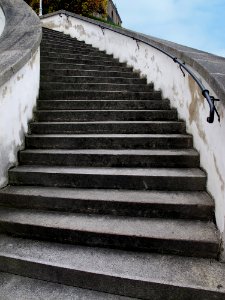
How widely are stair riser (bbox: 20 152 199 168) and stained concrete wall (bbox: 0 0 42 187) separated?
0.94 feet

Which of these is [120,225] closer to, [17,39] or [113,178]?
[113,178]

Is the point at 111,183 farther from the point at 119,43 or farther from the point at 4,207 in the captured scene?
the point at 119,43

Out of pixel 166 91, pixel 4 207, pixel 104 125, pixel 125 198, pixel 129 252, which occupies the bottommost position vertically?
pixel 129 252

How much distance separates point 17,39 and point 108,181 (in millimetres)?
2430

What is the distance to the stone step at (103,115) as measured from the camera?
13.3ft

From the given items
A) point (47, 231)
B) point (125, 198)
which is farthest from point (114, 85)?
point (47, 231)

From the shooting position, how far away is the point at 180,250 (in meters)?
2.31

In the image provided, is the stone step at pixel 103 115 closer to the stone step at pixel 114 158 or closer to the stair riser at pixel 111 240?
the stone step at pixel 114 158

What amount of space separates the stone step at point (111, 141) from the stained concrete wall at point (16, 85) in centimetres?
28

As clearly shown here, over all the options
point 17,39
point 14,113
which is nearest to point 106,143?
point 14,113

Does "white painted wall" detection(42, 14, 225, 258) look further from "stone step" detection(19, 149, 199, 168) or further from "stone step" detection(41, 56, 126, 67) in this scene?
"stone step" detection(41, 56, 126, 67)

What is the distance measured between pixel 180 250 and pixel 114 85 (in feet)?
11.0

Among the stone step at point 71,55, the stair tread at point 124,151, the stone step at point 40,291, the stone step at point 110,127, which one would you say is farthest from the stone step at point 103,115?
the stone step at point 71,55

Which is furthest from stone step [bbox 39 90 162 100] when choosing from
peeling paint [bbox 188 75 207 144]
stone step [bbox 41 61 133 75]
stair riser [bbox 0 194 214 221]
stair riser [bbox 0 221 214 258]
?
stair riser [bbox 0 221 214 258]
